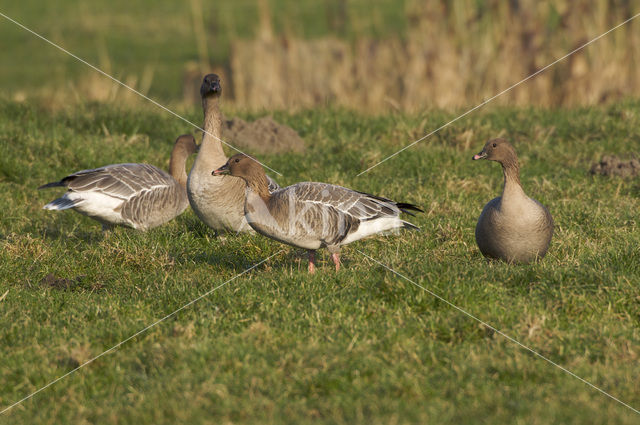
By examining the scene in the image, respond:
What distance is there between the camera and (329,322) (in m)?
5.85

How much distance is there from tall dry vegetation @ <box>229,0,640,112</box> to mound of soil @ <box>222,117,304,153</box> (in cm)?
264

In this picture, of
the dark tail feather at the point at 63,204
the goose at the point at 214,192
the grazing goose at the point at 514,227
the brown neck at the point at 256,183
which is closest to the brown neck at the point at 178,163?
the goose at the point at 214,192

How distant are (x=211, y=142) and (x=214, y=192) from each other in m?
0.63

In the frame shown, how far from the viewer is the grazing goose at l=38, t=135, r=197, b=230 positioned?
8336mm

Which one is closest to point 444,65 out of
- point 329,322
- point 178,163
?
point 178,163

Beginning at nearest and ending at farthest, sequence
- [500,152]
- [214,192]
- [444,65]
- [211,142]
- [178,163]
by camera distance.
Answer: [500,152] → [214,192] → [211,142] → [178,163] → [444,65]

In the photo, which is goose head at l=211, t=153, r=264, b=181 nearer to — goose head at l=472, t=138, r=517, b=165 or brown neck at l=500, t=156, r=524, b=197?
goose head at l=472, t=138, r=517, b=165

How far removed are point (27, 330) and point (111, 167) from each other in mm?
3165

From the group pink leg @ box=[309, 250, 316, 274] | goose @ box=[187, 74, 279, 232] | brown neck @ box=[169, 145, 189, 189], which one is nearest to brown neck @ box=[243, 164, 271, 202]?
pink leg @ box=[309, 250, 316, 274]

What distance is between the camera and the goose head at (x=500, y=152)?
717 centimetres

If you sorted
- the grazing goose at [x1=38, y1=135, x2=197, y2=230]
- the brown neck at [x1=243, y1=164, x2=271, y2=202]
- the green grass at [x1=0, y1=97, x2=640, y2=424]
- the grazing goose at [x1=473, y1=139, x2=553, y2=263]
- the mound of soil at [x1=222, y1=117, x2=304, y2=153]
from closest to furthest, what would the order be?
the green grass at [x1=0, y1=97, x2=640, y2=424] → the grazing goose at [x1=473, y1=139, x2=553, y2=263] → the brown neck at [x1=243, y1=164, x2=271, y2=202] → the grazing goose at [x1=38, y1=135, x2=197, y2=230] → the mound of soil at [x1=222, y1=117, x2=304, y2=153]

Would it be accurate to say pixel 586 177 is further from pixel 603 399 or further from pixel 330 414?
pixel 330 414

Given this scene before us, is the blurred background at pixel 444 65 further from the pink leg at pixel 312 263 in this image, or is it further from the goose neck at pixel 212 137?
the pink leg at pixel 312 263

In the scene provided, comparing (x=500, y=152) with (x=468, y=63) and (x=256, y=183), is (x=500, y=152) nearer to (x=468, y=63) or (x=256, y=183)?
(x=256, y=183)
